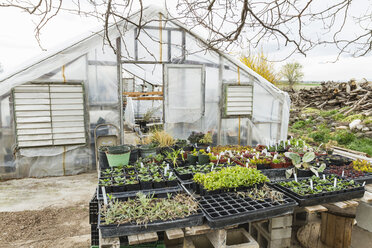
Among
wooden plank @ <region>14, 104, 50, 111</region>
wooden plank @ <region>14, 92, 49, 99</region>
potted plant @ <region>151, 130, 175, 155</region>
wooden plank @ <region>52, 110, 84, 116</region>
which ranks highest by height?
wooden plank @ <region>14, 92, 49, 99</region>

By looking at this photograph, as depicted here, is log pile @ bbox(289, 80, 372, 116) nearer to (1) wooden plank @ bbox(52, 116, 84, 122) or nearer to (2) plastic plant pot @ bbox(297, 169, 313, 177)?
(2) plastic plant pot @ bbox(297, 169, 313, 177)

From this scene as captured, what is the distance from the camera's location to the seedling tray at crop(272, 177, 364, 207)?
92.5 inches

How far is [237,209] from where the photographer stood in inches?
83.0

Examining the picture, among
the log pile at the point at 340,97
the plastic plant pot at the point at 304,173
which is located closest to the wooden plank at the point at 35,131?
the plastic plant pot at the point at 304,173

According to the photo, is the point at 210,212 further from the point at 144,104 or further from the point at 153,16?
the point at 144,104

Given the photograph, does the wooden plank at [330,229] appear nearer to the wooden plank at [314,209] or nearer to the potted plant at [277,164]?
the wooden plank at [314,209]

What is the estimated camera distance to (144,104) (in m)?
10.6

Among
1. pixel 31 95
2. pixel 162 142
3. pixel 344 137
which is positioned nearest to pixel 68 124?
pixel 31 95

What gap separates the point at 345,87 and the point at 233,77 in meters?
6.89

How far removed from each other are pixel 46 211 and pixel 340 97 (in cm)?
1041

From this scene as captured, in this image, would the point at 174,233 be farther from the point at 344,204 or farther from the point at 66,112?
the point at 66,112

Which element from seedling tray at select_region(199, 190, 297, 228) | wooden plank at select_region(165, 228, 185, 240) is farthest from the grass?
wooden plank at select_region(165, 228, 185, 240)

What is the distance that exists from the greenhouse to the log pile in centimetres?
454

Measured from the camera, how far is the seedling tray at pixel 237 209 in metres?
1.97
